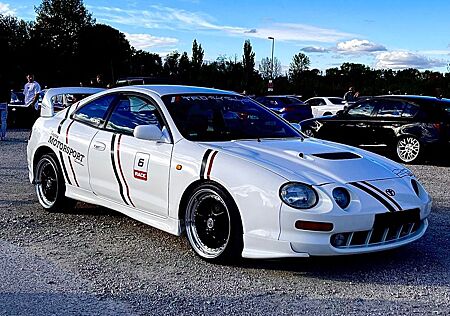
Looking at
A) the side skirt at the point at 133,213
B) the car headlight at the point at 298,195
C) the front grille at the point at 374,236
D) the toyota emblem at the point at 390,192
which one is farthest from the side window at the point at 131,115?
the toyota emblem at the point at 390,192

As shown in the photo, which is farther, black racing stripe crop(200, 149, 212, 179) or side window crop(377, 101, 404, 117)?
side window crop(377, 101, 404, 117)

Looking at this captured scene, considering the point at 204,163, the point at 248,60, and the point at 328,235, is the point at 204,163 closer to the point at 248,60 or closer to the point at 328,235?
the point at 328,235

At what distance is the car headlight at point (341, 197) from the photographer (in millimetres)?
4668

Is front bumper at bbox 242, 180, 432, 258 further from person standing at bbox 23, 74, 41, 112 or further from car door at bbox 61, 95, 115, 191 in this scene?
person standing at bbox 23, 74, 41, 112

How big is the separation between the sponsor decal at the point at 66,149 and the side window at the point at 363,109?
8128 millimetres

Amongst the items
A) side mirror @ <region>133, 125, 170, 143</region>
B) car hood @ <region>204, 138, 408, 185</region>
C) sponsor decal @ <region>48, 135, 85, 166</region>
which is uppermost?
side mirror @ <region>133, 125, 170, 143</region>

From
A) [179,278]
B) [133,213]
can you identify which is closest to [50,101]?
[133,213]

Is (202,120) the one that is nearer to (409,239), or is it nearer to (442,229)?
(409,239)

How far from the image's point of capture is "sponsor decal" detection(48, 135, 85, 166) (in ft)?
20.9

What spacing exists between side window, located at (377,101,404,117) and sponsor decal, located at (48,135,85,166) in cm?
805

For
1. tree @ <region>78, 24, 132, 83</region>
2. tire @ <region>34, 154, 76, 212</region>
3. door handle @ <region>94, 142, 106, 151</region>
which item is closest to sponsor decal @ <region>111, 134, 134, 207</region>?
door handle @ <region>94, 142, 106, 151</region>

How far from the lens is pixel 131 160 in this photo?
5707 mm

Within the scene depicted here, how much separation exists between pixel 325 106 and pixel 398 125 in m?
17.1

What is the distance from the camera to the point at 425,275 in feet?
16.0
